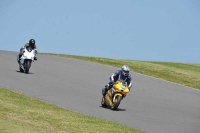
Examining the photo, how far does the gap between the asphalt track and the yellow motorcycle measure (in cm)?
29

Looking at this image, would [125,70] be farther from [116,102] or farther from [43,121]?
[43,121]

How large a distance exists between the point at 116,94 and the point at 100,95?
12.7ft

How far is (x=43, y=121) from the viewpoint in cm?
1454

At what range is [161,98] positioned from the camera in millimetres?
25656

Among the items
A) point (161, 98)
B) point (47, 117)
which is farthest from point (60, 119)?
point (161, 98)

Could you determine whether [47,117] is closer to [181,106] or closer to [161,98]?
[181,106]

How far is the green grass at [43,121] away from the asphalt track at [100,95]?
127 centimetres

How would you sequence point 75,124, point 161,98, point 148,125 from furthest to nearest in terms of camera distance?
point 161,98
point 148,125
point 75,124

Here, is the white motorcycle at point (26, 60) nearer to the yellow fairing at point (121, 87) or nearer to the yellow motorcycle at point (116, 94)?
the yellow motorcycle at point (116, 94)

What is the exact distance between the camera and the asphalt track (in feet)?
60.6

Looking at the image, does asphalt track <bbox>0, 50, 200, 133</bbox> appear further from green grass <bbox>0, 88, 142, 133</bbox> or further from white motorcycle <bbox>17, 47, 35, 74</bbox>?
green grass <bbox>0, 88, 142, 133</bbox>

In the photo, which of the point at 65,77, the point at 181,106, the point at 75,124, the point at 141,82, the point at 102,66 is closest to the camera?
the point at 75,124

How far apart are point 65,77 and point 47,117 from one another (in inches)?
558

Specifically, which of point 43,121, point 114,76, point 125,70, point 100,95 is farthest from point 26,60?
point 43,121
